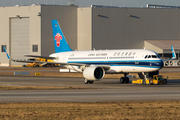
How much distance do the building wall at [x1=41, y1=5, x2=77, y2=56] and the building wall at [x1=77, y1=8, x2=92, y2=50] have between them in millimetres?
1800

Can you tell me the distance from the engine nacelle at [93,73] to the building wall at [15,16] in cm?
7231

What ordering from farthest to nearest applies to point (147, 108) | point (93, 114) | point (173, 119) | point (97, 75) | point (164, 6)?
point (164, 6), point (97, 75), point (147, 108), point (93, 114), point (173, 119)

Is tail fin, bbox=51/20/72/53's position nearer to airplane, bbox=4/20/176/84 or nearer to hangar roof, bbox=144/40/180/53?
airplane, bbox=4/20/176/84

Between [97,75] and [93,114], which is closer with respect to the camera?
[93,114]

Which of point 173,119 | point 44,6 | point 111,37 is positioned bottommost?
point 173,119

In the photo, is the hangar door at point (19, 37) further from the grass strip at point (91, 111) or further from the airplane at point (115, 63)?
the grass strip at point (91, 111)

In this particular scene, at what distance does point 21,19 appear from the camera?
12369 centimetres

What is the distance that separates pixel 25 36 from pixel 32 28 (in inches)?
207

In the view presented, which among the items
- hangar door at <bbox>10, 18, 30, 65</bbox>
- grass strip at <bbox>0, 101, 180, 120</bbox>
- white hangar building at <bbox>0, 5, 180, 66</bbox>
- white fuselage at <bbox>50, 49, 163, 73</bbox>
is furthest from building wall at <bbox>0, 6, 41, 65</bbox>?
grass strip at <bbox>0, 101, 180, 120</bbox>

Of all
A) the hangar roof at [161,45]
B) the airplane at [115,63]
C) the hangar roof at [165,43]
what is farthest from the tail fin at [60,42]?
the hangar roof at [165,43]

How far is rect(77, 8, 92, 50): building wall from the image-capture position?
117925mm

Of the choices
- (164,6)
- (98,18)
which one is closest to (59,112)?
(98,18)

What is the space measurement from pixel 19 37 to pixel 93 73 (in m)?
83.3

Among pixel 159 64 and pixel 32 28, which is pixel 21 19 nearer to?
pixel 32 28
